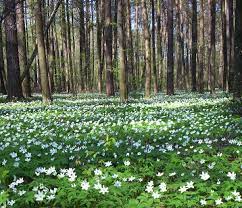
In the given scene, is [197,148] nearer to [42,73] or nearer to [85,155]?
[85,155]

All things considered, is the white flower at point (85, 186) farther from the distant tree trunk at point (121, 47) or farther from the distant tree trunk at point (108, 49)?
the distant tree trunk at point (108, 49)

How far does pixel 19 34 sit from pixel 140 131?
18.5 meters

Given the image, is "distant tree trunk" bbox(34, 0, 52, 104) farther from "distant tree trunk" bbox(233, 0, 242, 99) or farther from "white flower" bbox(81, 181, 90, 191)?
"white flower" bbox(81, 181, 90, 191)

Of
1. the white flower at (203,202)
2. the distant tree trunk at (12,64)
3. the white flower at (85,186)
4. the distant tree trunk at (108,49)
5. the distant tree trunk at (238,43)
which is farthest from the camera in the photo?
the distant tree trunk at (108,49)

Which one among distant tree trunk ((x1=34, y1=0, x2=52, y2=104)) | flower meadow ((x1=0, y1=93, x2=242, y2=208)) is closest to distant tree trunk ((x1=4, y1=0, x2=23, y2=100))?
distant tree trunk ((x1=34, y1=0, x2=52, y2=104))

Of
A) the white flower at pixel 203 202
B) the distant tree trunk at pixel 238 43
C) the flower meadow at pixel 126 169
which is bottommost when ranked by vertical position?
the white flower at pixel 203 202

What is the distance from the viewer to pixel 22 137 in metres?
9.34

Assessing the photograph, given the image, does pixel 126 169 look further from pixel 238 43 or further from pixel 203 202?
pixel 238 43

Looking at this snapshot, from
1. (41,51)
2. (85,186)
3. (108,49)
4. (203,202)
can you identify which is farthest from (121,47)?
(203,202)

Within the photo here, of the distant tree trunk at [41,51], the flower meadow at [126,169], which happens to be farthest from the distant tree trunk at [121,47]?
the flower meadow at [126,169]

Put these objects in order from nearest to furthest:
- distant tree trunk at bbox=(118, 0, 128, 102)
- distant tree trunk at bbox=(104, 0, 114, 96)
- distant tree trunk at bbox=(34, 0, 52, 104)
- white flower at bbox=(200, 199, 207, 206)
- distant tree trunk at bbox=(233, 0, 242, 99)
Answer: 1. white flower at bbox=(200, 199, 207, 206)
2. distant tree trunk at bbox=(233, 0, 242, 99)
3. distant tree trunk at bbox=(34, 0, 52, 104)
4. distant tree trunk at bbox=(118, 0, 128, 102)
5. distant tree trunk at bbox=(104, 0, 114, 96)

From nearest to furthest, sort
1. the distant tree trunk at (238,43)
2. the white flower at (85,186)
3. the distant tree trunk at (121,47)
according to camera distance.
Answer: the white flower at (85,186), the distant tree trunk at (238,43), the distant tree trunk at (121,47)

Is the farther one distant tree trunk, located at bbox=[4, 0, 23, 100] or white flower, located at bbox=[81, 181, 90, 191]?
distant tree trunk, located at bbox=[4, 0, 23, 100]

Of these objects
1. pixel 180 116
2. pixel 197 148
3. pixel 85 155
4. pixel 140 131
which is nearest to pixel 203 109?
pixel 180 116
